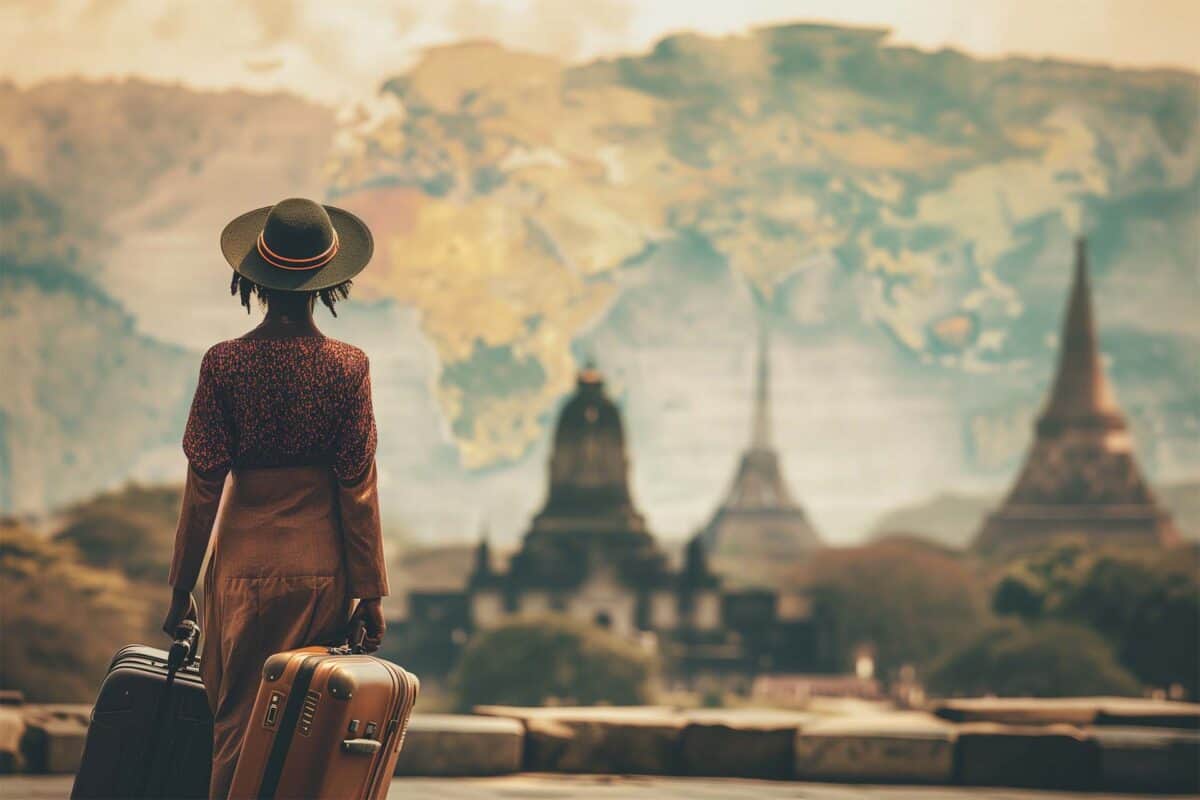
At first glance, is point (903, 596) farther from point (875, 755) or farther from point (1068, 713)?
point (875, 755)

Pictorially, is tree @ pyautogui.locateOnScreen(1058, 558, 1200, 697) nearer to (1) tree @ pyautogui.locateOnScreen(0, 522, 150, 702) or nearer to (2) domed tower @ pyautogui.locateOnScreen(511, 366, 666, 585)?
(2) domed tower @ pyautogui.locateOnScreen(511, 366, 666, 585)

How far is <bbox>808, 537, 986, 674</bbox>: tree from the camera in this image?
70062 mm

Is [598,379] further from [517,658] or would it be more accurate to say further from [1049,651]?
[1049,651]

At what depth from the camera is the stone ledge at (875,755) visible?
9195 millimetres

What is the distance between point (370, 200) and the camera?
70.1m

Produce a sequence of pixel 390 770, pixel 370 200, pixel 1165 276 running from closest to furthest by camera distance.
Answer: pixel 390 770 < pixel 370 200 < pixel 1165 276

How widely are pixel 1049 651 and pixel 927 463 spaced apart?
920cm

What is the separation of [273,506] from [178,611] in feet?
1.14

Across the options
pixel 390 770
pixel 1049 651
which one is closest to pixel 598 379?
pixel 1049 651

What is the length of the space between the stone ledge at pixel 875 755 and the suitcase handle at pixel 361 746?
4.80m

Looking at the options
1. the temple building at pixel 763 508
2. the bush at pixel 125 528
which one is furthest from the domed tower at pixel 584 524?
the bush at pixel 125 528

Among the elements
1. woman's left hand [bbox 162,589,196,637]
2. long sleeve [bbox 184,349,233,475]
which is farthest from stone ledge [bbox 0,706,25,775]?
long sleeve [bbox 184,349,233,475]

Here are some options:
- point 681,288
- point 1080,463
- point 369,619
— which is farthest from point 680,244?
point 369,619

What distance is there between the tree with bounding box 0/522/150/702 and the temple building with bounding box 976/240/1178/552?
100 ft
